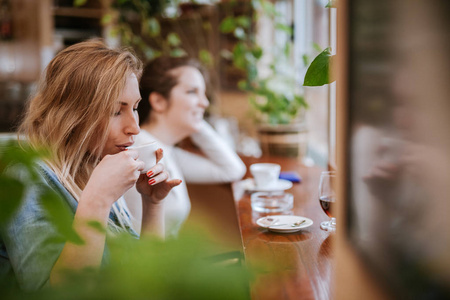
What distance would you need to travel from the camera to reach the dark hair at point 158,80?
2.04 metres

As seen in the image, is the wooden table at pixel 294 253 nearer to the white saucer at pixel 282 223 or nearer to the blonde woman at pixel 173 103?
the white saucer at pixel 282 223

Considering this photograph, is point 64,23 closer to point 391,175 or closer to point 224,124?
point 224,124

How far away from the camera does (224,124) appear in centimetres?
381

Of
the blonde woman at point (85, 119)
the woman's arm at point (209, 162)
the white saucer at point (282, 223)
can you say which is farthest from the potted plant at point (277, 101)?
the blonde woman at point (85, 119)

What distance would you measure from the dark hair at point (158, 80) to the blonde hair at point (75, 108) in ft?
2.84

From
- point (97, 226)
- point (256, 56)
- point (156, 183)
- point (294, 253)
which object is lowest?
point (294, 253)

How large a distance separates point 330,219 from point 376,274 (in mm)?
866

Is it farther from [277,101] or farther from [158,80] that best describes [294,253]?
[277,101]

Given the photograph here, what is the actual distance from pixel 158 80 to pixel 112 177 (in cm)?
115

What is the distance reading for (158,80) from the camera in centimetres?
206

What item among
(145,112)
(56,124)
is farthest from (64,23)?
(56,124)

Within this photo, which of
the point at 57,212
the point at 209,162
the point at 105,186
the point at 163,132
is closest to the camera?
the point at 57,212

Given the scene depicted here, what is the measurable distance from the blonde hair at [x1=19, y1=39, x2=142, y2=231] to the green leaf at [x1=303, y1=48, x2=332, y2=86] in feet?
1.46

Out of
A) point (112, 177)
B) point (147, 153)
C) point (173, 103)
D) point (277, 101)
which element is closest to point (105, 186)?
point (112, 177)
